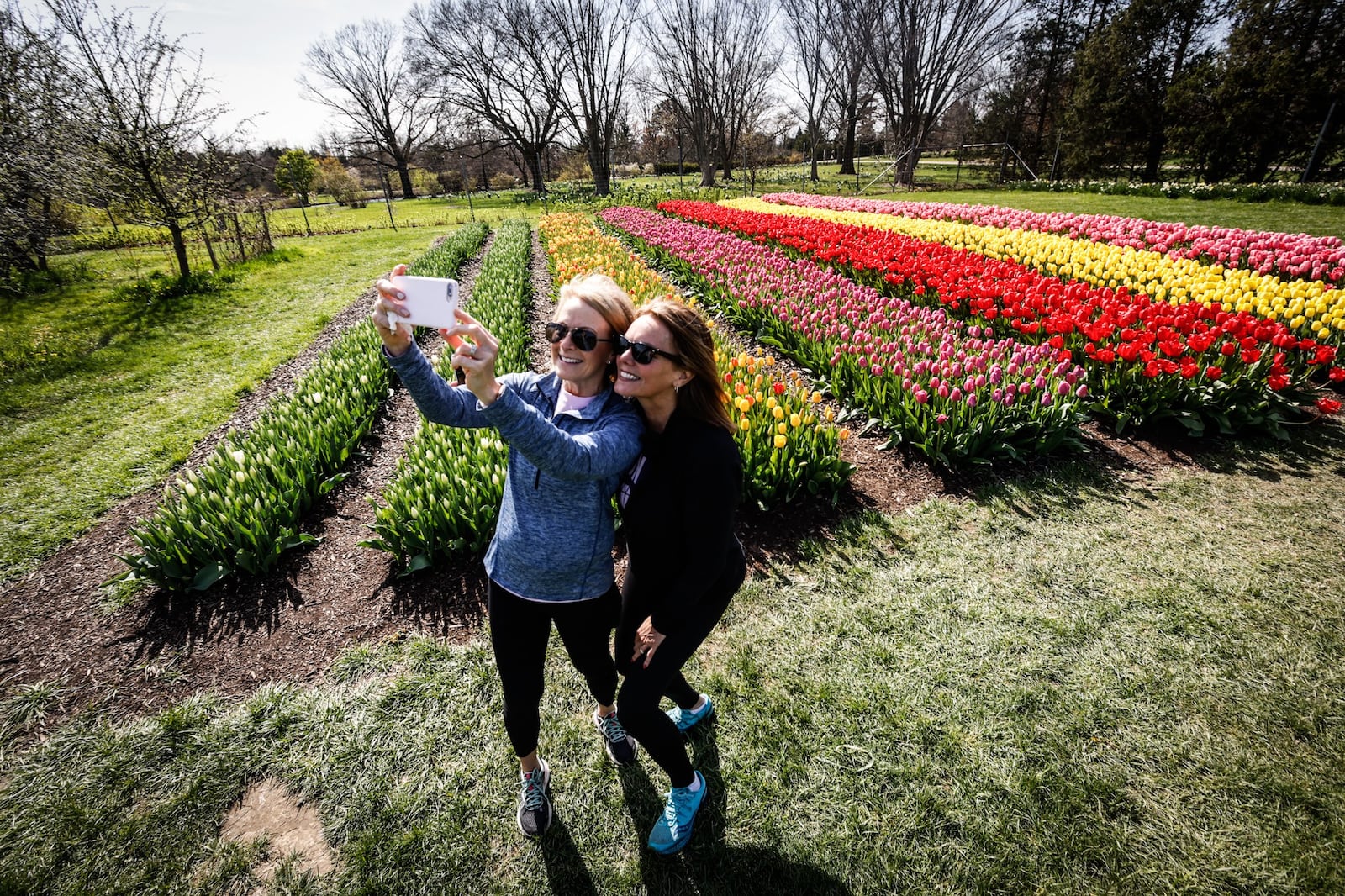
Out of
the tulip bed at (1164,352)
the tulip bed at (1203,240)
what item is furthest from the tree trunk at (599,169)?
the tulip bed at (1164,352)

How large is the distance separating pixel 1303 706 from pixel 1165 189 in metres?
23.8

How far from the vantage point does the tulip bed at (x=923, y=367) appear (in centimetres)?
432

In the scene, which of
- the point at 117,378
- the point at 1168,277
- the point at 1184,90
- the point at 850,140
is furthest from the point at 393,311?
the point at 850,140

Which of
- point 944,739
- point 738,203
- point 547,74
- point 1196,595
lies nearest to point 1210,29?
point 738,203

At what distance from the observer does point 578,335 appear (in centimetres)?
164

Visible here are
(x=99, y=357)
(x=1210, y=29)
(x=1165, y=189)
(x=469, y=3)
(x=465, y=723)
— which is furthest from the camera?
(x=469, y=3)

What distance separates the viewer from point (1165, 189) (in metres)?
18.7

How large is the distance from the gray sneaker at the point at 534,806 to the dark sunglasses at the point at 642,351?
5.88ft

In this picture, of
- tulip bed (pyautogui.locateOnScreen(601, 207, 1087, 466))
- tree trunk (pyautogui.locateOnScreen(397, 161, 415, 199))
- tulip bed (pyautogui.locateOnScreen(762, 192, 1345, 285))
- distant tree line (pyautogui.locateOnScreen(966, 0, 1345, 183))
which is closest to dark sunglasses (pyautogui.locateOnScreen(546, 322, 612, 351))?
tulip bed (pyautogui.locateOnScreen(601, 207, 1087, 466))

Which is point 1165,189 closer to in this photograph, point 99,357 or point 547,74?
point 99,357

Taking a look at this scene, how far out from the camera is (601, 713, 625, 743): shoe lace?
2.46m

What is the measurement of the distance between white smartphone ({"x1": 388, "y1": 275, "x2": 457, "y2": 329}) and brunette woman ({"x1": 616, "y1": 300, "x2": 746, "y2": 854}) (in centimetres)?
50

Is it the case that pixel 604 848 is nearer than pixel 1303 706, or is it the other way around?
pixel 604 848

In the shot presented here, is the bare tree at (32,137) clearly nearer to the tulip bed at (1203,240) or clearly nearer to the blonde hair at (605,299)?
the blonde hair at (605,299)
